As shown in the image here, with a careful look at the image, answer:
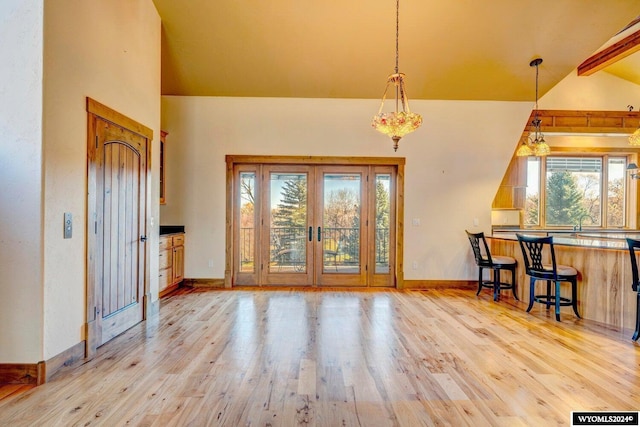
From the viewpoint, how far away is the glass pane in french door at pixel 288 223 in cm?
569

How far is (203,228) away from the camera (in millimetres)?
A: 5602

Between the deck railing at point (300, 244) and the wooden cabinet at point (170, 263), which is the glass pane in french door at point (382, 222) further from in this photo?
the wooden cabinet at point (170, 263)

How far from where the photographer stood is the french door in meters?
5.68

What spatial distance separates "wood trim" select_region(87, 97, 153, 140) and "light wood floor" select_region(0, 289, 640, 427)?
Answer: 2175 mm

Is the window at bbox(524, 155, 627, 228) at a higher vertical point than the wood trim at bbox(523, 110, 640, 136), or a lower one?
lower

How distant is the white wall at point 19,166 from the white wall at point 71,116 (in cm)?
6

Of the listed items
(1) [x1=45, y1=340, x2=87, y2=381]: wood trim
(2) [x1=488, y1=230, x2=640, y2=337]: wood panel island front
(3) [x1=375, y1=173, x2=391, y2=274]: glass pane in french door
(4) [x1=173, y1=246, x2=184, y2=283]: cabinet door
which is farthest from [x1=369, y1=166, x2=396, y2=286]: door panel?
(1) [x1=45, y1=340, x2=87, y2=381]: wood trim

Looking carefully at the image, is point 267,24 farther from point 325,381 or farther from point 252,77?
point 325,381

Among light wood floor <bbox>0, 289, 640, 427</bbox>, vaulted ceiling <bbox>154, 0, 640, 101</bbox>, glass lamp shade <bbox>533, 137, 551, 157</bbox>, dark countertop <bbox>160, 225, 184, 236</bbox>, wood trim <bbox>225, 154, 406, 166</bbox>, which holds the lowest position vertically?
light wood floor <bbox>0, 289, 640, 427</bbox>

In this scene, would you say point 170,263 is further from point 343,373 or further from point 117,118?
point 343,373

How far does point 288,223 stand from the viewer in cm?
571

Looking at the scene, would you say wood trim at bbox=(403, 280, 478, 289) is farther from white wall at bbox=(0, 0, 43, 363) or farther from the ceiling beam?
white wall at bbox=(0, 0, 43, 363)

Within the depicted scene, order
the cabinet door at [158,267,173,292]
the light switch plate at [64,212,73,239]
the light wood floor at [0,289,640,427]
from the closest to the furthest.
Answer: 1. the light wood floor at [0,289,640,427]
2. the light switch plate at [64,212,73,239]
3. the cabinet door at [158,267,173,292]

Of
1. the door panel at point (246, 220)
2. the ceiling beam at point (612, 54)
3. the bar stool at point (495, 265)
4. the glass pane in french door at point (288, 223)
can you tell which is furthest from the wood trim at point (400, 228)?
the ceiling beam at point (612, 54)
